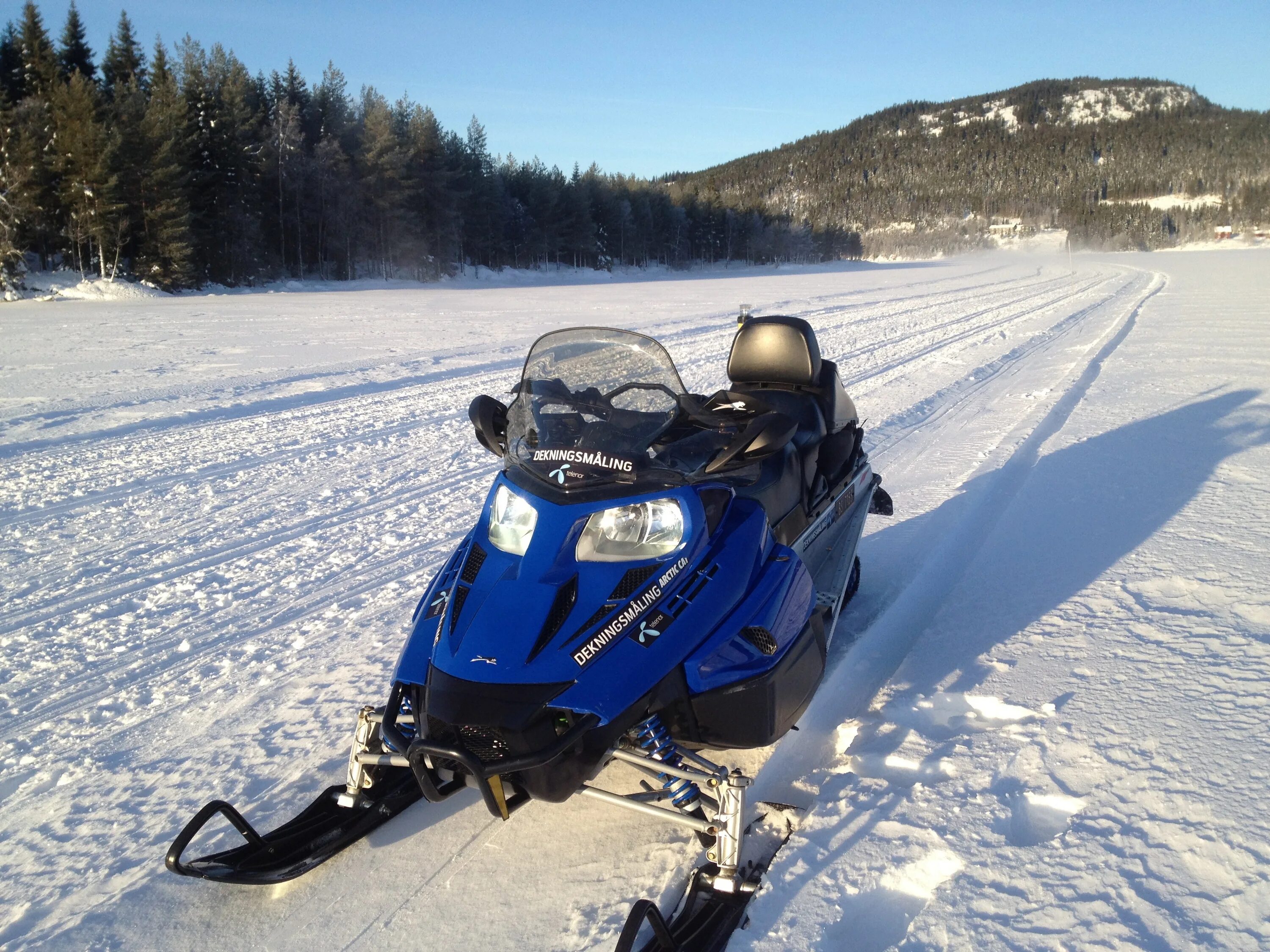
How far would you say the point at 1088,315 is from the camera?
18.7 meters

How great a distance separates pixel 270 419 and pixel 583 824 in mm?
7060

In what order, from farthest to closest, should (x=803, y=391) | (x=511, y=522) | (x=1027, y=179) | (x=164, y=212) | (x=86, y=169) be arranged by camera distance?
(x=1027, y=179) → (x=164, y=212) → (x=86, y=169) → (x=803, y=391) → (x=511, y=522)

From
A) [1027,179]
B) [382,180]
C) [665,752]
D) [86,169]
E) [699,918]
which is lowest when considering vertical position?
[699,918]

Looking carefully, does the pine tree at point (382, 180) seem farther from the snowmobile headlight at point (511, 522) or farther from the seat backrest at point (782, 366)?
the snowmobile headlight at point (511, 522)

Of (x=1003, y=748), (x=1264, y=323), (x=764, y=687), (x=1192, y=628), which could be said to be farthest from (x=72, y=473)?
(x=1264, y=323)

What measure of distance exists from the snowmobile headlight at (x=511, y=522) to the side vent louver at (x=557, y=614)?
0.19 meters

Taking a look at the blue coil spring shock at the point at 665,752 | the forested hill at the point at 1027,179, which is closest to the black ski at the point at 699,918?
the blue coil spring shock at the point at 665,752

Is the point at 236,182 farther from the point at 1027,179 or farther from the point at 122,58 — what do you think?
the point at 1027,179

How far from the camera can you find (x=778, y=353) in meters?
4.57

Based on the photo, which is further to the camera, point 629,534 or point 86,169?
point 86,169

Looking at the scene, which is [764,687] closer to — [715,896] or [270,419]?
[715,896]

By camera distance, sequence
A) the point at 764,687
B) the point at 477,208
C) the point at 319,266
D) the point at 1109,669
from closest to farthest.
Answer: the point at 764,687 < the point at 1109,669 < the point at 319,266 < the point at 477,208

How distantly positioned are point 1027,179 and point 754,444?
172 metres

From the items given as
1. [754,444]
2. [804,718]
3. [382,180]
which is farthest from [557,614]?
[382,180]
